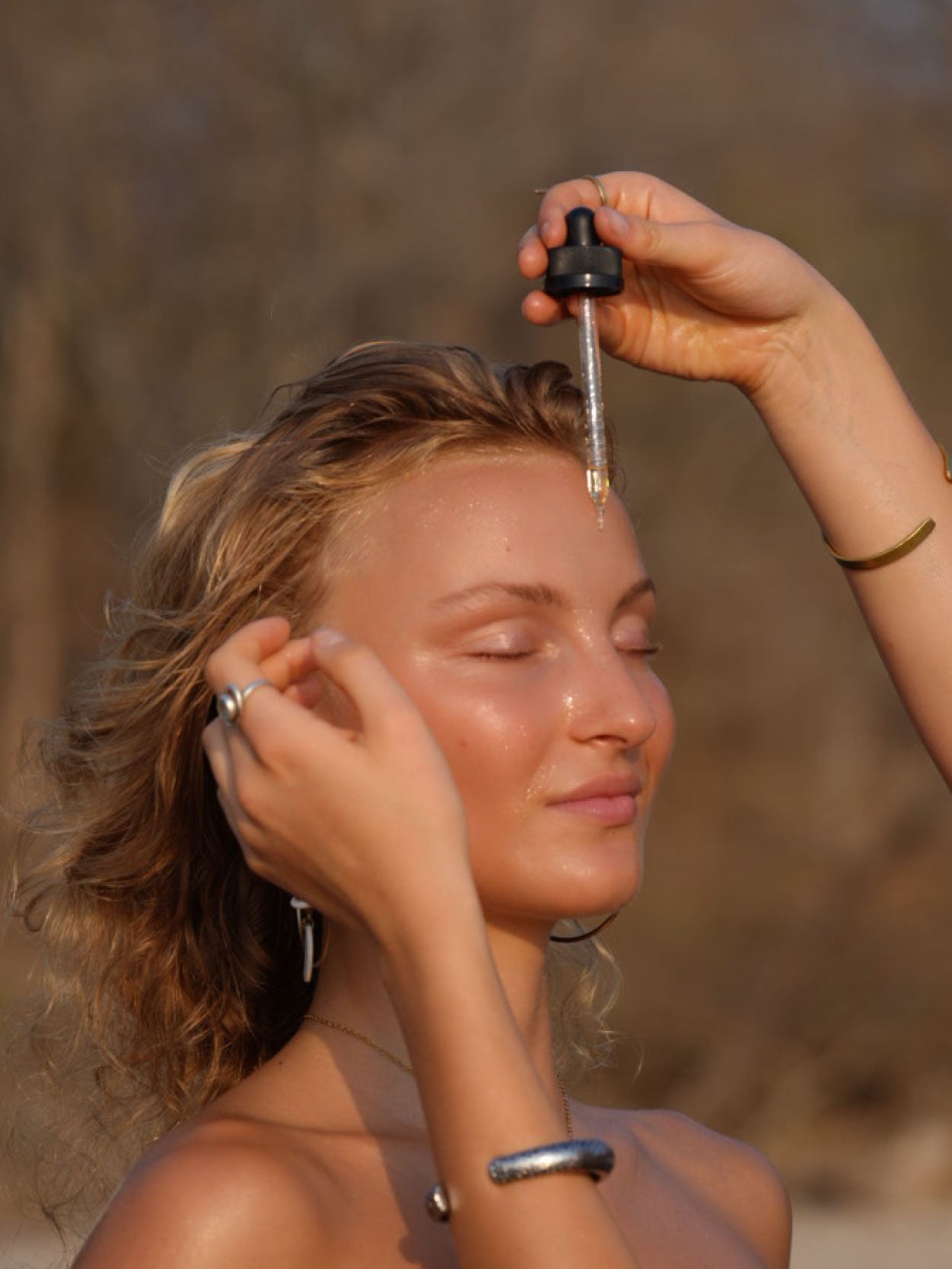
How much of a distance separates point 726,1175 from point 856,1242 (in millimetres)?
5876

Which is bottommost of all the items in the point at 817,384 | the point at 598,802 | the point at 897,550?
the point at 598,802

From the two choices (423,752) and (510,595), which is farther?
(510,595)

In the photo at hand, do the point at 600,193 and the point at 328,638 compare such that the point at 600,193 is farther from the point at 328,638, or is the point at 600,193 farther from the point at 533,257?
the point at 328,638

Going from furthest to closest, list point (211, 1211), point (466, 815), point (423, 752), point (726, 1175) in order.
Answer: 1. point (726, 1175)
2. point (466, 815)
3. point (211, 1211)
4. point (423, 752)

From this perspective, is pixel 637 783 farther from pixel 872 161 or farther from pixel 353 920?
pixel 872 161

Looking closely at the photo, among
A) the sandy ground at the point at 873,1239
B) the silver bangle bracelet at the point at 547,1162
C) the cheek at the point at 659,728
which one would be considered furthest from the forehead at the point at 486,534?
the sandy ground at the point at 873,1239

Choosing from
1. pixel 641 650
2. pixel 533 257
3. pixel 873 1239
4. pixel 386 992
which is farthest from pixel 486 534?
pixel 873 1239

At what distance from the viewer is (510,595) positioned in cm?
260

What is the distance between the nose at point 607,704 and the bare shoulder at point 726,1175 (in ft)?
2.61

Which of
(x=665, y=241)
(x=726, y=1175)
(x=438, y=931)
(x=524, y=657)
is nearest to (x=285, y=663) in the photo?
(x=438, y=931)

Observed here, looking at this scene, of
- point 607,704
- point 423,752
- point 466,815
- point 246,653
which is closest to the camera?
point 423,752

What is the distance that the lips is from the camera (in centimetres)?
252

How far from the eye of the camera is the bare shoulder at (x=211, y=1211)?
7.30 feet

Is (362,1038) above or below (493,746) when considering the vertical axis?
below
